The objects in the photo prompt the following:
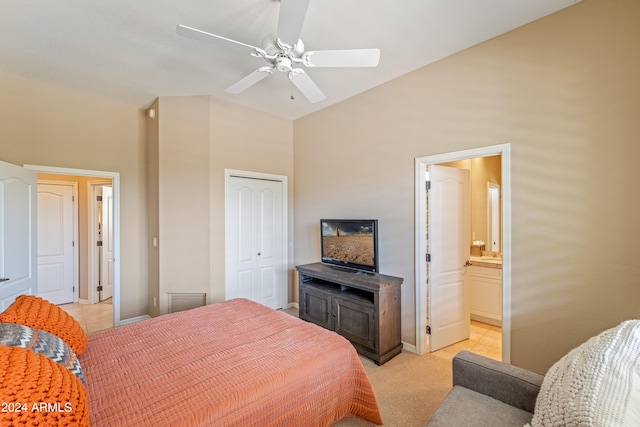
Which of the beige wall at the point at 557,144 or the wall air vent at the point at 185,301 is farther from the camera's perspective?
the wall air vent at the point at 185,301

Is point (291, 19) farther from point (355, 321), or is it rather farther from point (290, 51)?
point (355, 321)

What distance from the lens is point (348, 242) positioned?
3.44m

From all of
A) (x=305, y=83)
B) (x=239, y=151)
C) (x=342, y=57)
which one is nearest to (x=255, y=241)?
(x=239, y=151)

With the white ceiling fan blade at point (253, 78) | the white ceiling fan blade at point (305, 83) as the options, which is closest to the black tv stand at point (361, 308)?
the white ceiling fan blade at point (305, 83)

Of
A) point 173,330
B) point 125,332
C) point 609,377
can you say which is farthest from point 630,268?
point 125,332

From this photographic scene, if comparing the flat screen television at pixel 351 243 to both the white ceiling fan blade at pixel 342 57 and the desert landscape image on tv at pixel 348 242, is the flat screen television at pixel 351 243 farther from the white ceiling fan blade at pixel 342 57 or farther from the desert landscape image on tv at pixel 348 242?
the white ceiling fan blade at pixel 342 57

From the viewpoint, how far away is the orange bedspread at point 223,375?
1272 millimetres

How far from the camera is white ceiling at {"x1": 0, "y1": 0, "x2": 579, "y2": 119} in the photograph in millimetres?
2064

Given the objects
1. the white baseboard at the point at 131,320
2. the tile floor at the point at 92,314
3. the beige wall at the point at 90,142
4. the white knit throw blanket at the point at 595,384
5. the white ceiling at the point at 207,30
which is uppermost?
the white ceiling at the point at 207,30

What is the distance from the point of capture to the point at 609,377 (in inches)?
41.6

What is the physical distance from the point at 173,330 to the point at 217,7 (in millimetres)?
2388

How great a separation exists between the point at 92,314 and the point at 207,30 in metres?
4.42

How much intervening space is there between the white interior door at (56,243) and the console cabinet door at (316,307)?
13.6 ft

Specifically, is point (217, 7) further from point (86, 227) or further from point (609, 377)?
point (86, 227)
